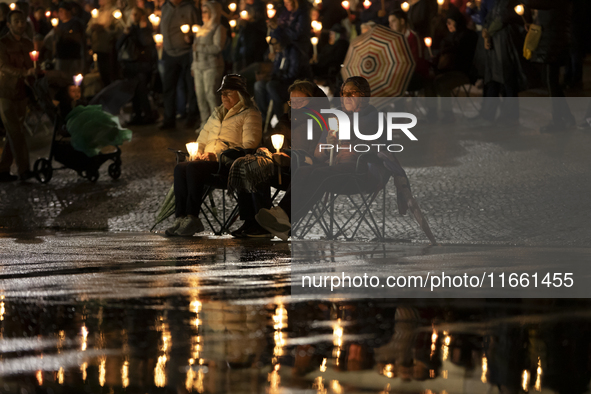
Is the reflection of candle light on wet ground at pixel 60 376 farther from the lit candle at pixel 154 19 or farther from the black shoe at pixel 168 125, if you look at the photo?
the lit candle at pixel 154 19

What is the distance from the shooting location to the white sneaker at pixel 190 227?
28.3ft

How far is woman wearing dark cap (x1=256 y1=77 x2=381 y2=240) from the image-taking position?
798 cm

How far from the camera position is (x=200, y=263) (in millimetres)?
6613

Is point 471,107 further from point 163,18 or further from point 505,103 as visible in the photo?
point 163,18

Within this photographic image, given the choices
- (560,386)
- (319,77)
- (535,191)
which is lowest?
(560,386)

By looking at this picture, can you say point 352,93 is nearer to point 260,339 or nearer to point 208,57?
point 260,339

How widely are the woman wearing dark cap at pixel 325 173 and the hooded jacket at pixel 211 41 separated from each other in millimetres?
6086

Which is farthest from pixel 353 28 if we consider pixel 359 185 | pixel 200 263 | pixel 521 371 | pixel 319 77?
pixel 521 371

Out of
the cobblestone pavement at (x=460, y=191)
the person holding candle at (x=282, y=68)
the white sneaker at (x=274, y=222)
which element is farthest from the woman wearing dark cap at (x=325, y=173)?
the person holding candle at (x=282, y=68)

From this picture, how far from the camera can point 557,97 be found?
1170cm

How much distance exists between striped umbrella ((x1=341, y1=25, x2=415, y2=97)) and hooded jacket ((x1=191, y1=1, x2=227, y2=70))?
2.87 meters

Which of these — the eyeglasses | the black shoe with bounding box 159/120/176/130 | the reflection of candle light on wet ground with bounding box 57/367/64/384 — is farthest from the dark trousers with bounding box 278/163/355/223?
the black shoe with bounding box 159/120/176/130

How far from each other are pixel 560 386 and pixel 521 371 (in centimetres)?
22

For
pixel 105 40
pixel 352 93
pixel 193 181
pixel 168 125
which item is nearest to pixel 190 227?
pixel 193 181
